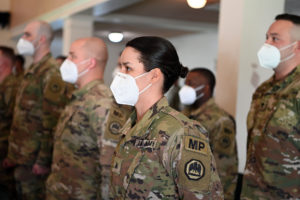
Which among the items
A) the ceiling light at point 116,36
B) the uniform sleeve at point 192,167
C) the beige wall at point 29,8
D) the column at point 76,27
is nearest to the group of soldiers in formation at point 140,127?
the uniform sleeve at point 192,167

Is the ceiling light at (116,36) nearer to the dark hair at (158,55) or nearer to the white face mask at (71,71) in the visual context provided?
the dark hair at (158,55)

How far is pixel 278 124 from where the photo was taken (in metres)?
2.31

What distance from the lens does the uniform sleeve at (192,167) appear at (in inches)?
60.6

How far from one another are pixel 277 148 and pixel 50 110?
69.1 inches

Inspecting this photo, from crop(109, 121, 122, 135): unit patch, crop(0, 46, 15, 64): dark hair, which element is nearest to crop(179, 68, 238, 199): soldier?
crop(109, 121, 122, 135): unit patch

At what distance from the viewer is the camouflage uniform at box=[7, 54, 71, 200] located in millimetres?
3377

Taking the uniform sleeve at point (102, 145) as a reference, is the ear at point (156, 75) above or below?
above

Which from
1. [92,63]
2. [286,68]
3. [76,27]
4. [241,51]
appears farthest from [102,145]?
[76,27]

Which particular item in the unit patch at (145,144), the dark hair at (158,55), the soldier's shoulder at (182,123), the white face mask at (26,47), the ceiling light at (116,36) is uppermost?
the white face mask at (26,47)

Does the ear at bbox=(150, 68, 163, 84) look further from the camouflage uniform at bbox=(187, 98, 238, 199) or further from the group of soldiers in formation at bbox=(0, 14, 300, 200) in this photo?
the camouflage uniform at bbox=(187, 98, 238, 199)

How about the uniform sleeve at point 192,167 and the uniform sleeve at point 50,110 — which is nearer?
the uniform sleeve at point 192,167

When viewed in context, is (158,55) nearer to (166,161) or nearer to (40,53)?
(166,161)

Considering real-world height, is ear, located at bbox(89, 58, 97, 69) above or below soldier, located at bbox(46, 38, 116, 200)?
above

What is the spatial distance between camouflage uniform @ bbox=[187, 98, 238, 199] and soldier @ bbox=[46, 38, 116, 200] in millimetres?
932
